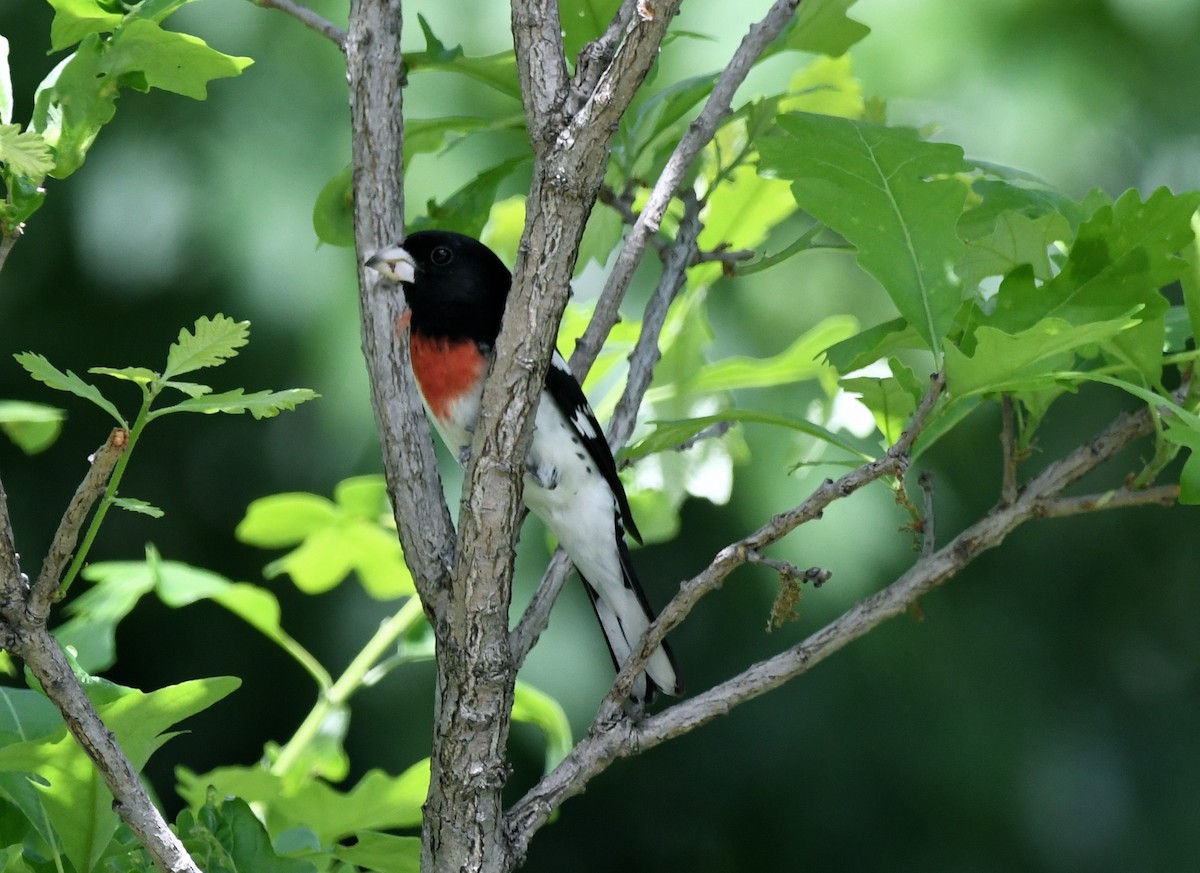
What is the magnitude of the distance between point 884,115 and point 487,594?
0.79 metres

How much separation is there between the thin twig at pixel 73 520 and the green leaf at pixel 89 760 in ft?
0.42

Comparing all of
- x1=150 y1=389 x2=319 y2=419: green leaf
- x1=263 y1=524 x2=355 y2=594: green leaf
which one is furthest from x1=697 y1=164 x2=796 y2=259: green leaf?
x1=150 y1=389 x2=319 y2=419: green leaf

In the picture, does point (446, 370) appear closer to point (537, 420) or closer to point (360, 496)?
Result: point (537, 420)

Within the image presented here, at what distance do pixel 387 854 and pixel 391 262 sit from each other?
0.51 meters

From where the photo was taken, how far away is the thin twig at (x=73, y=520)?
2.54 ft

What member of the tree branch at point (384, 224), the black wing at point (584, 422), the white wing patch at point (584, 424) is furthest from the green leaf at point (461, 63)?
the white wing patch at point (584, 424)

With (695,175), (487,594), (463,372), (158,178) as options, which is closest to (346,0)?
(158,178)

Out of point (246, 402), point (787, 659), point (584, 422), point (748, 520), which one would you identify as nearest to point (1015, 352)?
point (787, 659)

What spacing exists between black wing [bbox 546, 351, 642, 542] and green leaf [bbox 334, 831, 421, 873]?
42 centimetres

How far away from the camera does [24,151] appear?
2.74 feet

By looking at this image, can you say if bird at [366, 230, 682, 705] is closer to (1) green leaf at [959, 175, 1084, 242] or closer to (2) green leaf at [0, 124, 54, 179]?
(1) green leaf at [959, 175, 1084, 242]

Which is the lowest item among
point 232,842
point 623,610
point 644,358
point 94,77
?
point 623,610

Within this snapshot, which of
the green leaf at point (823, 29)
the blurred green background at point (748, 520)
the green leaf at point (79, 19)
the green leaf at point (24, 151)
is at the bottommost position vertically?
the blurred green background at point (748, 520)

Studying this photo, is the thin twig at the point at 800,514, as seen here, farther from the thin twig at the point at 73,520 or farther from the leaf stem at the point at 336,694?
the leaf stem at the point at 336,694
